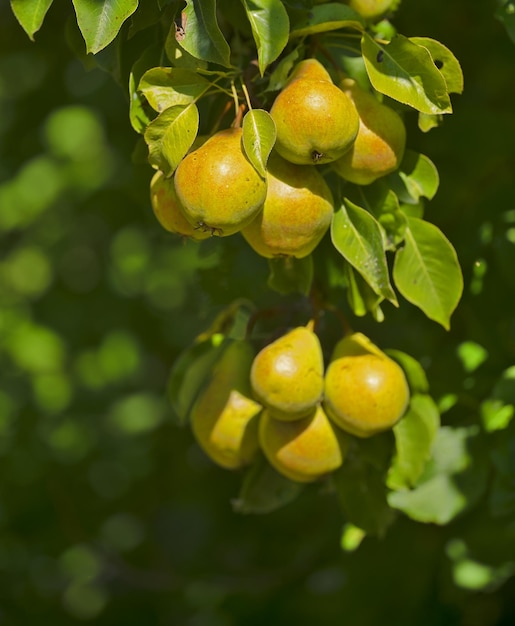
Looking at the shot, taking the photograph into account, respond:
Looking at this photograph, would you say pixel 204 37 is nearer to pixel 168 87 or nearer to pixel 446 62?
pixel 168 87

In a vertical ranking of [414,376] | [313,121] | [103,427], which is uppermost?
[313,121]

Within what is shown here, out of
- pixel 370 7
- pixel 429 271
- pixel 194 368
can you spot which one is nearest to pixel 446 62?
pixel 370 7

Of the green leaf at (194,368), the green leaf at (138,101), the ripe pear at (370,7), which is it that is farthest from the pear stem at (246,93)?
the green leaf at (194,368)

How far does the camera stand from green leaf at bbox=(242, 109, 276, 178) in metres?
1.12

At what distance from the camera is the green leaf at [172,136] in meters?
1.15

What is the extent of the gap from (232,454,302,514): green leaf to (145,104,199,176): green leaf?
52cm

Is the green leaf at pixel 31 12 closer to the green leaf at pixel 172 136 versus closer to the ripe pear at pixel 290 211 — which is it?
the green leaf at pixel 172 136

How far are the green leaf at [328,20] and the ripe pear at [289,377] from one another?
0.41 metres

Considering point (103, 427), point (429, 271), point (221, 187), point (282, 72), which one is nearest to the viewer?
point (221, 187)

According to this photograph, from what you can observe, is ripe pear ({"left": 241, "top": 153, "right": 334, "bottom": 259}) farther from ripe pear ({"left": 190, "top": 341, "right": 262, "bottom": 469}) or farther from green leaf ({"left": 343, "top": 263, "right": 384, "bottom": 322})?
ripe pear ({"left": 190, "top": 341, "right": 262, "bottom": 469})

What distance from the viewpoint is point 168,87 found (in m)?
1.19

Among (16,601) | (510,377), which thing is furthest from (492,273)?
(16,601)

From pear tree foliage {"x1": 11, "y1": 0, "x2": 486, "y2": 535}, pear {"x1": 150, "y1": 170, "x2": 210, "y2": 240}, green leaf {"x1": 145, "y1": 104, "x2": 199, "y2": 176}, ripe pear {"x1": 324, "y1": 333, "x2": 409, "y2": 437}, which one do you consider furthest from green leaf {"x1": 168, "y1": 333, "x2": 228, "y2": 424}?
green leaf {"x1": 145, "y1": 104, "x2": 199, "y2": 176}

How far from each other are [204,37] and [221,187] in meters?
0.18
